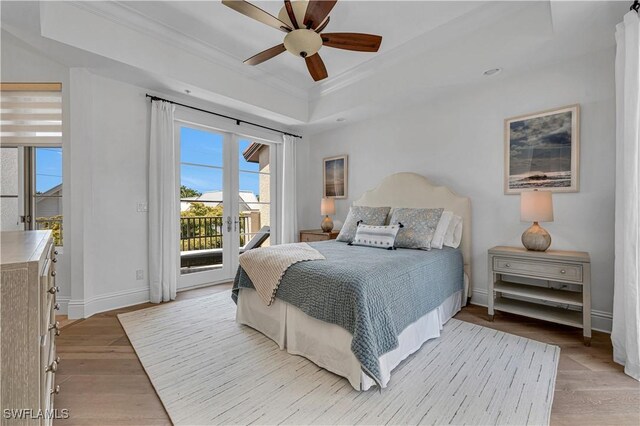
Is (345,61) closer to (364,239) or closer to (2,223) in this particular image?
(364,239)

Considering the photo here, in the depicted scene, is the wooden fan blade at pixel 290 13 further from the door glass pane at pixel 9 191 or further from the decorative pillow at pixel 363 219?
the door glass pane at pixel 9 191

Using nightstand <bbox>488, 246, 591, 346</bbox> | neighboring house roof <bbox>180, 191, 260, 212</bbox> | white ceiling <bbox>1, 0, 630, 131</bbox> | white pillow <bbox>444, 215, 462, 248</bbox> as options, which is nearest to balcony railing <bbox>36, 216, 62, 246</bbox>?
neighboring house roof <bbox>180, 191, 260, 212</bbox>

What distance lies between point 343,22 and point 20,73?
11.2ft

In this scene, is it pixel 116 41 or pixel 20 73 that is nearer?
pixel 116 41

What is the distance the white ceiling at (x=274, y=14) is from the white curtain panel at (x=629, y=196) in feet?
4.07

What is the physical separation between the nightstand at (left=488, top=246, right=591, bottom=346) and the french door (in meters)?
3.49

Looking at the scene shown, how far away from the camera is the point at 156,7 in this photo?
268cm

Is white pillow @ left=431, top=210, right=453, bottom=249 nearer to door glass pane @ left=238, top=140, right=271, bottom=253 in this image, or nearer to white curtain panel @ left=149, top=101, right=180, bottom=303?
door glass pane @ left=238, top=140, right=271, bottom=253

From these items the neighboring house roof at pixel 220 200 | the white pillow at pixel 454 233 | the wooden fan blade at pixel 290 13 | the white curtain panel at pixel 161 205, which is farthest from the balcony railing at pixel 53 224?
the white pillow at pixel 454 233

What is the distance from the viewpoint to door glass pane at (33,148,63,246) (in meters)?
3.21

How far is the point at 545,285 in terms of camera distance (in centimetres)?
287

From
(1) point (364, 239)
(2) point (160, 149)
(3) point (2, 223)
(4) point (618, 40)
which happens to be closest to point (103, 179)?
(2) point (160, 149)

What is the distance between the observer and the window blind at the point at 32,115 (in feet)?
10.2

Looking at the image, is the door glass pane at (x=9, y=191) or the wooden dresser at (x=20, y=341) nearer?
the wooden dresser at (x=20, y=341)
